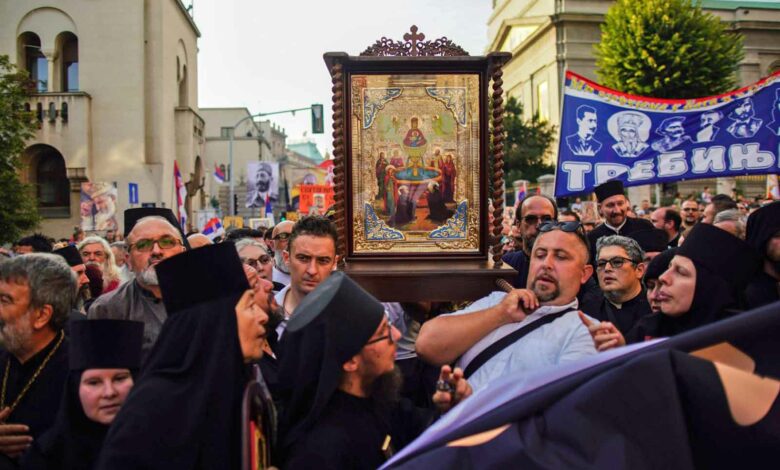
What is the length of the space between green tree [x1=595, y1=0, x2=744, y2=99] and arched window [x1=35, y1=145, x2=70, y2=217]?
1089 inches

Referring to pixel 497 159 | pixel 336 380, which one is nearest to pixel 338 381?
pixel 336 380

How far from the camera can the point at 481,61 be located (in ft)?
14.7

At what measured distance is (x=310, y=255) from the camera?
14.9 feet

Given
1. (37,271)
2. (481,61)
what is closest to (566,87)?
(481,61)

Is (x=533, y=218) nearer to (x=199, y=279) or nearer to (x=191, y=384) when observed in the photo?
(x=199, y=279)

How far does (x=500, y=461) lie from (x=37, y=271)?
2.93 meters

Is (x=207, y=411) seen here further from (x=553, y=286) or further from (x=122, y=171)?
(x=122, y=171)

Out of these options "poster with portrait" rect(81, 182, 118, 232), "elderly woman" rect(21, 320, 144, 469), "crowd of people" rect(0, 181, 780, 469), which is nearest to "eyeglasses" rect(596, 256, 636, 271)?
"crowd of people" rect(0, 181, 780, 469)

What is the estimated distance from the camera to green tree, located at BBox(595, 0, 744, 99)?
38188 millimetres

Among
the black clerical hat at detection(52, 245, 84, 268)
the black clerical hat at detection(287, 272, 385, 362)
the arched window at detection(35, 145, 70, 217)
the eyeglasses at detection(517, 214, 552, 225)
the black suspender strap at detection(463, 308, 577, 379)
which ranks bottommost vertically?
the black suspender strap at detection(463, 308, 577, 379)

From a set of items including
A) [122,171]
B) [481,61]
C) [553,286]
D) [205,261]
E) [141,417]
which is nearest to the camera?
[141,417]

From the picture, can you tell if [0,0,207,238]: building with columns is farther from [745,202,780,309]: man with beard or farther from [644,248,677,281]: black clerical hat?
[745,202,780,309]: man with beard

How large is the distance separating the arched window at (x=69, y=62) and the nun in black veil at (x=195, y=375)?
28.8 m

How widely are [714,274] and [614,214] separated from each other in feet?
13.5
